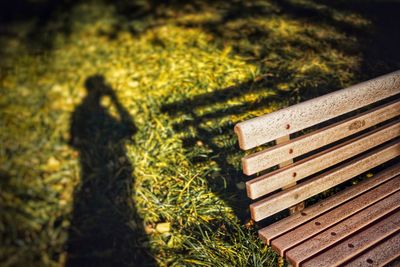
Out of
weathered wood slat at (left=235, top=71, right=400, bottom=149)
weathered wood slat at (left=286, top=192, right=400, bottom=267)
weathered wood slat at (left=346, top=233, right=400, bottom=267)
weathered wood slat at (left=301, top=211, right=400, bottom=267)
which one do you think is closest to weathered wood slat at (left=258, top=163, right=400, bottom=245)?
weathered wood slat at (left=286, top=192, right=400, bottom=267)

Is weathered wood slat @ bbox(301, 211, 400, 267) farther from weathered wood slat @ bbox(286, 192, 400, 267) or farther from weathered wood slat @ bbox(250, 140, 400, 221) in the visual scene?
weathered wood slat @ bbox(250, 140, 400, 221)

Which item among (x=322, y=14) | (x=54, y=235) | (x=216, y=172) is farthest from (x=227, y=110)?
(x=322, y=14)

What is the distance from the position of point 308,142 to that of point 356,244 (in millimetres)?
575

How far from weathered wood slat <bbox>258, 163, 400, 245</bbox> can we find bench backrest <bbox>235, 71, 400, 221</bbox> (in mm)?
88

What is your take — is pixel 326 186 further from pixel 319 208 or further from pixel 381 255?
pixel 381 255

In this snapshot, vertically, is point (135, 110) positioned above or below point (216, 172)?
above

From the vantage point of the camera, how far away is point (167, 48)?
172 inches

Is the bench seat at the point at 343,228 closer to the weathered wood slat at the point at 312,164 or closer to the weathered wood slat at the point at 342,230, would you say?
the weathered wood slat at the point at 342,230

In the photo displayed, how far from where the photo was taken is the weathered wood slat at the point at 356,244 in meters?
1.55

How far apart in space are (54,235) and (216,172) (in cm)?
145

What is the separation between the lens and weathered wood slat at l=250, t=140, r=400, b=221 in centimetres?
173

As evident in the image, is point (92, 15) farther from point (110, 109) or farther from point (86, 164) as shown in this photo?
point (86, 164)

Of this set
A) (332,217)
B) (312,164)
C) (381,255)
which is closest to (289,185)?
(312,164)

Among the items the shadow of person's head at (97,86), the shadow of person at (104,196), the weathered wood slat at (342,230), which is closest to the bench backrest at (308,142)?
the weathered wood slat at (342,230)
